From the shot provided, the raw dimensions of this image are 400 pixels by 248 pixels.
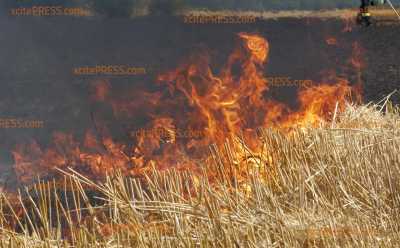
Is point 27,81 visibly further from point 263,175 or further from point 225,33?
point 263,175

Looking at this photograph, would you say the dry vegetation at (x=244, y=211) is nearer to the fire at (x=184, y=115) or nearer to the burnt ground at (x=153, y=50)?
the fire at (x=184, y=115)

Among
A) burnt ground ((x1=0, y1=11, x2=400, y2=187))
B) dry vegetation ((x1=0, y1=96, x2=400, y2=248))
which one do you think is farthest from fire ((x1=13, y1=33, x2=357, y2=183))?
dry vegetation ((x1=0, y1=96, x2=400, y2=248))

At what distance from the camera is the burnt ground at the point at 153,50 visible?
15641 mm

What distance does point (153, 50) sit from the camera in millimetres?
16875

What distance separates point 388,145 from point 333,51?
43.4 ft

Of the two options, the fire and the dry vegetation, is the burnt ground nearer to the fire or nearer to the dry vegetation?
the fire

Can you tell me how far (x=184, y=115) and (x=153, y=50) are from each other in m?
2.52

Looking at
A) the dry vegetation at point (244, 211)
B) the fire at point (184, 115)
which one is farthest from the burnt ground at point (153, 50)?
the dry vegetation at point (244, 211)

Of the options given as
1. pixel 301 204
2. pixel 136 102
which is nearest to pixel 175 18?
pixel 136 102

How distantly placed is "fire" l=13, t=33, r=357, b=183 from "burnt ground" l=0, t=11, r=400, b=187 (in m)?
0.29

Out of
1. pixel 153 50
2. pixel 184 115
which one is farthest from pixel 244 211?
pixel 153 50

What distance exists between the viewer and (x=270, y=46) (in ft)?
56.4

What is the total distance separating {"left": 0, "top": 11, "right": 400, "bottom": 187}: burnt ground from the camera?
15641 millimetres

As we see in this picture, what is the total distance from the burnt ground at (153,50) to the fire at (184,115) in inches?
11.6
